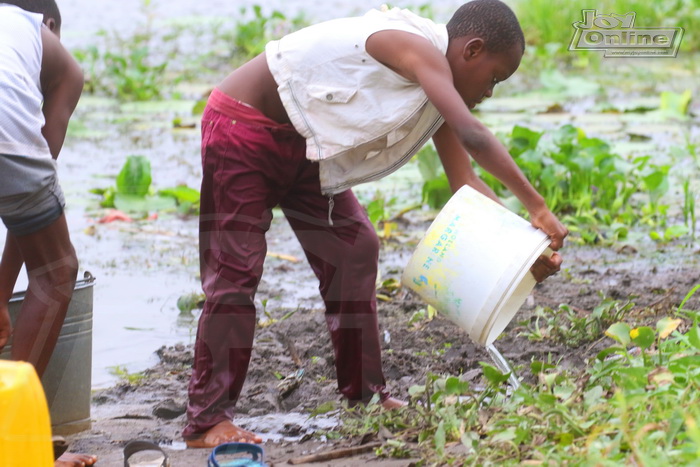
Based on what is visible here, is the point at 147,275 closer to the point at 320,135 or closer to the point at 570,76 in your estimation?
the point at 320,135

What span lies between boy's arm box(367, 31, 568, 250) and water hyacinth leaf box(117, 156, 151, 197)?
2599mm

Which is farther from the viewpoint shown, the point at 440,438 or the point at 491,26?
the point at 491,26

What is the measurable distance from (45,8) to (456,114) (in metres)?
1.07

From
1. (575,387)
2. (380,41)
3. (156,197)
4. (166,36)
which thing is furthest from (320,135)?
(166,36)

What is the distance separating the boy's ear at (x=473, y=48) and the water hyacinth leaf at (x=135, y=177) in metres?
2.63

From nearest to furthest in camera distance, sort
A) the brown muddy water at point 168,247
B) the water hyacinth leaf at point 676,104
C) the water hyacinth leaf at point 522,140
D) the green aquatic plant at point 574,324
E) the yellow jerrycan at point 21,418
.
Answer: the yellow jerrycan at point 21,418
the green aquatic plant at point 574,324
the brown muddy water at point 168,247
the water hyacinth leaf at point 522,140
the water hyacinth leaf at point 676,104

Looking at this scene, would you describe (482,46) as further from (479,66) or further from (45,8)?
(45,8)

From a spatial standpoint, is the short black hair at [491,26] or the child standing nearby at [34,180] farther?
the short black hair at [491,26]

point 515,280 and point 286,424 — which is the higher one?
point 515,280

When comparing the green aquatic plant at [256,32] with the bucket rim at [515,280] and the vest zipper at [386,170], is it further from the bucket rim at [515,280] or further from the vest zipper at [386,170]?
the bucket rim at [515,280]

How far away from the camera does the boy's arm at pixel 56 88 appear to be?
2.53 meters

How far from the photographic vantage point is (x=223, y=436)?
261cm

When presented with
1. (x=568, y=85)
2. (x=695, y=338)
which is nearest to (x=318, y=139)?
(x=695, y=338)

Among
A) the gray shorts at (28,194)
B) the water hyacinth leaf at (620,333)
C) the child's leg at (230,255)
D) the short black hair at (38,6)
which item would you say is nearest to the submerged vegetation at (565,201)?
the water hyacinth leaf at (620,333)
